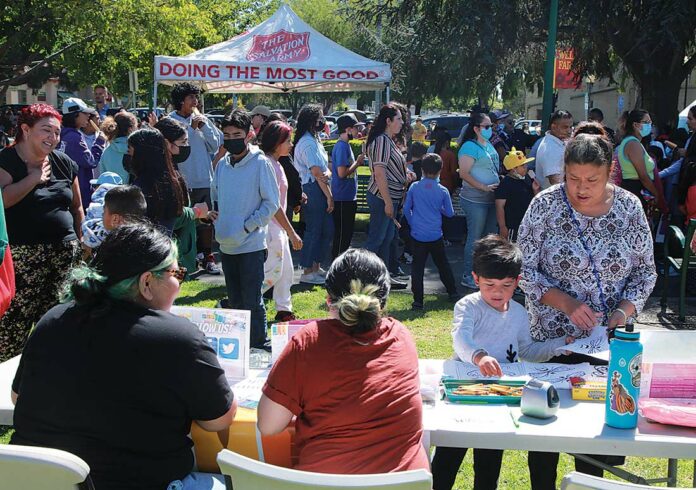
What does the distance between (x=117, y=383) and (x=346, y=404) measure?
2.31 ft

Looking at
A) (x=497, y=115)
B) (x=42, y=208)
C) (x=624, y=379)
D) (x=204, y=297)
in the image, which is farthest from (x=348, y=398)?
(x=497, y=115)

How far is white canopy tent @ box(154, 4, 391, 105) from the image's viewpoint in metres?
11.0

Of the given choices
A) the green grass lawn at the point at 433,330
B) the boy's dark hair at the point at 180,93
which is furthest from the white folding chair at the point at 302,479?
the boy's dark hair at the point at 180,93

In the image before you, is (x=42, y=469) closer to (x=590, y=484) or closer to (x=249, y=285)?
(x=590, y=484)

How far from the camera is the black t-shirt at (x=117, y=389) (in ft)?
7.52

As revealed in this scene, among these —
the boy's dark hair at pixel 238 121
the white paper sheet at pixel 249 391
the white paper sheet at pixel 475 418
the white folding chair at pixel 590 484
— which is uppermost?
the boy's dark hair at pixel 238 121

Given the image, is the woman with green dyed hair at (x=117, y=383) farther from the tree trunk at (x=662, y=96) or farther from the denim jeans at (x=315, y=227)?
the tree trunk at (x=662, y=96)

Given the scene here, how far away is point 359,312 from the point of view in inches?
95.7

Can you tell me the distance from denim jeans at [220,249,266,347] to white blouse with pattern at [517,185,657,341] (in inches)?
91.8

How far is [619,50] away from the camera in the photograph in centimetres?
1460

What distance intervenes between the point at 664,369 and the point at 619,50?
1319 cm

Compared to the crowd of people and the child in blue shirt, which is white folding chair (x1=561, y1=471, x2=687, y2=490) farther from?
the child in blue shirt

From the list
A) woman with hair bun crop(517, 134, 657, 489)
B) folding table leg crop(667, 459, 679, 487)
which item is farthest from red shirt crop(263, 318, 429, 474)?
folding table leg crop(667, 459, 679, 487)

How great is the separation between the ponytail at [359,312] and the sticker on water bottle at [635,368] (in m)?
0.85
